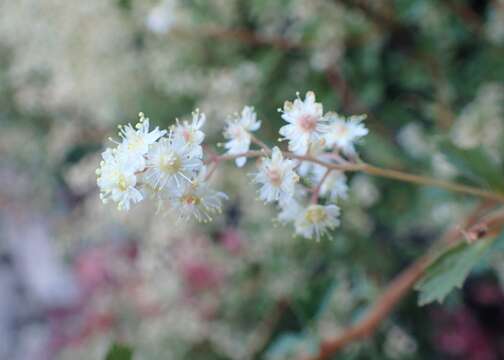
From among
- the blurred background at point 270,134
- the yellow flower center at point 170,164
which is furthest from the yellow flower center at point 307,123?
the blurred background at point 270,134

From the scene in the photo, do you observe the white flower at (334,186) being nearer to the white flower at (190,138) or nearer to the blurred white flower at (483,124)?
the white flower at (190,138)

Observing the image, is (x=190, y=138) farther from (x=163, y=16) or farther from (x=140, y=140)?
(x=163, y=16)

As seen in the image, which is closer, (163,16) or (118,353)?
(118,353)

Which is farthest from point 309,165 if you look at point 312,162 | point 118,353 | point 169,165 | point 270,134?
point 270,134

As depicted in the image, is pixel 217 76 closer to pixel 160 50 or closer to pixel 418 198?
pixel 160 50

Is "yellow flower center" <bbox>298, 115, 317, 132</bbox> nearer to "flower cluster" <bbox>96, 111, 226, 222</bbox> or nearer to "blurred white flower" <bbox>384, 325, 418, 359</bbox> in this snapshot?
"flower cluster" <bbox>96, 111, 226, 222</bbox>
